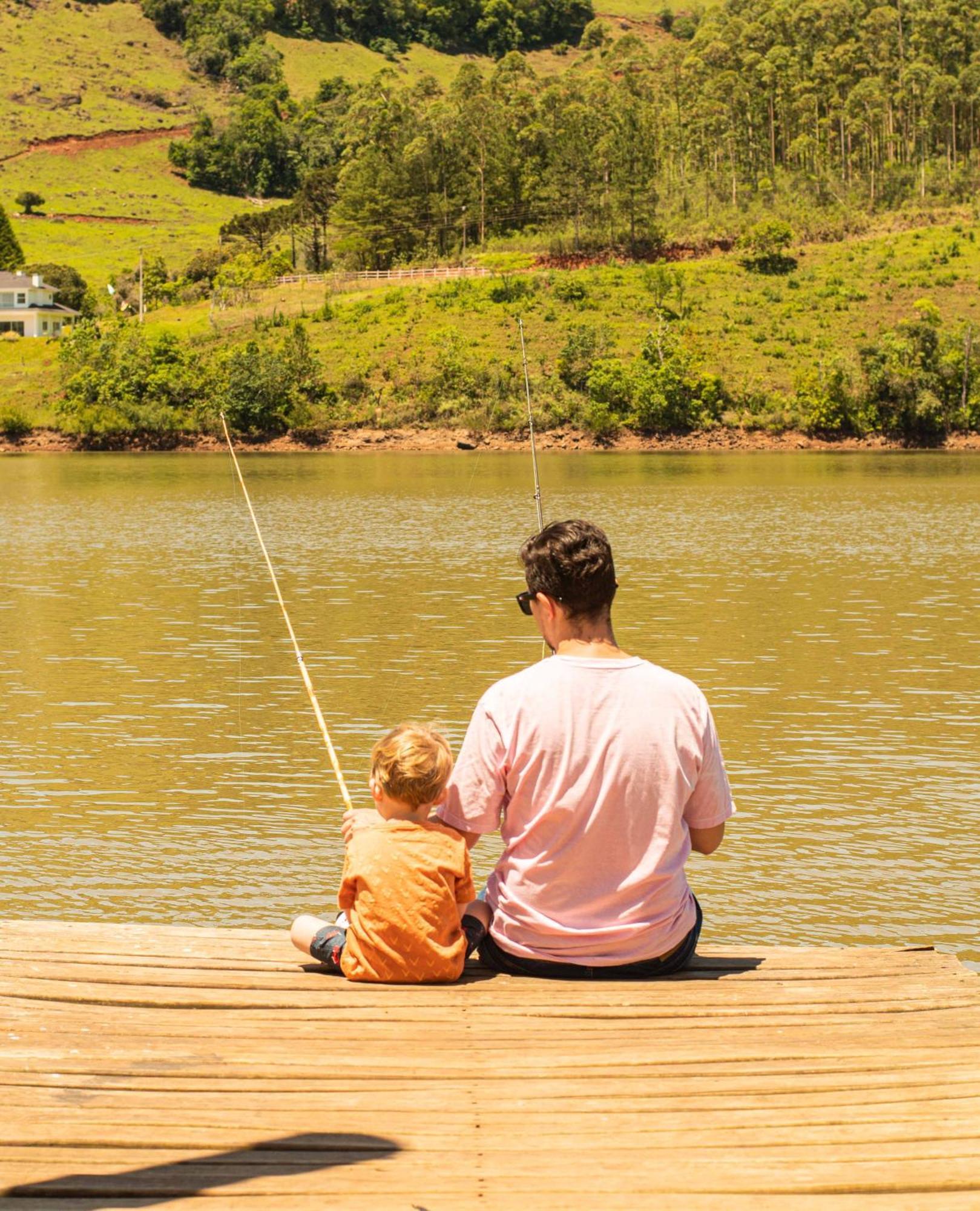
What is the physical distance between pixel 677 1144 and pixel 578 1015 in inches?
37.8

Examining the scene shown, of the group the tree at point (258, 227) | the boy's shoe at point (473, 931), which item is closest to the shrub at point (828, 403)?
the tree at point (258, 227)

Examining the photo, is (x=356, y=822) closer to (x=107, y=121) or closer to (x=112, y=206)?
(x=112, y=206)

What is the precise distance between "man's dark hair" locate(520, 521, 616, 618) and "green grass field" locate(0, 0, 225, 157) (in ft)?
509

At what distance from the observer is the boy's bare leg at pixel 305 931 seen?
517 centimetres

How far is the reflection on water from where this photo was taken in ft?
29.7

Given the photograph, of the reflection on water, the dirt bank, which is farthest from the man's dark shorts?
the dirt bank

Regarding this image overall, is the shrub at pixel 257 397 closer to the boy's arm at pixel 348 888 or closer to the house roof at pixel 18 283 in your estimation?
the house roof at pixel 18 283

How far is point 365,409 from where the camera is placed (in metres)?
73.1

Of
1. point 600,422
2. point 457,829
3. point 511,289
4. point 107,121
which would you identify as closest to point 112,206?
point 107,121

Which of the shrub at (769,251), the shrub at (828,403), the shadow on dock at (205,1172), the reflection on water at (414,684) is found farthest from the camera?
the shrub at (769,251)

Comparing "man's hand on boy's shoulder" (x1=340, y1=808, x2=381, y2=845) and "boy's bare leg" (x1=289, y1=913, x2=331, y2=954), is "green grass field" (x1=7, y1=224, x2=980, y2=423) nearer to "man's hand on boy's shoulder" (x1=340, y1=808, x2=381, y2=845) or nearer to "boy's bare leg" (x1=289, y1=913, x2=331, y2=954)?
"man's hand on boy's shoulder" (x1=340, y1=808, x2=381, y2=845)

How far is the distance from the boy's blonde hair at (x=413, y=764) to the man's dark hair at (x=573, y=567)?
618 millimetres

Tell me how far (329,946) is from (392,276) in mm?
92211

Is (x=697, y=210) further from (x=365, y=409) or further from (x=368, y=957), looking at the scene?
(x=368, y=957)
